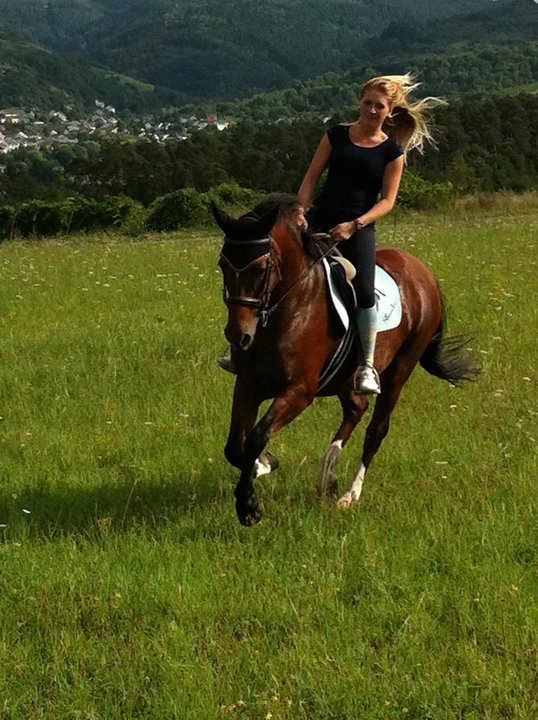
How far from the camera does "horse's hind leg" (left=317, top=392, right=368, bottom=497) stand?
22.3 feet

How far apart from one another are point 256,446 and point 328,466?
94 cm

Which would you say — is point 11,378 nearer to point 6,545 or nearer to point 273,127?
point 6,545

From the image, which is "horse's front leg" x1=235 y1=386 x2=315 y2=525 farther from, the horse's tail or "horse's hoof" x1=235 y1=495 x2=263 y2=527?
the horse's tail

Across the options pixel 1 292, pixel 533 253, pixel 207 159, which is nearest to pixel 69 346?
pixel 1 292

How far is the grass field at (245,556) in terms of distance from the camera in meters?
4.32

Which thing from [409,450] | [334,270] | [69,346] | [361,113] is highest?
[361,113]

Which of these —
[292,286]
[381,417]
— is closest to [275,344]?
[292,286]

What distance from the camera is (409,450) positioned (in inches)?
324

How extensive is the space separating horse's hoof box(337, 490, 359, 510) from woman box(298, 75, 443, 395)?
836 mm

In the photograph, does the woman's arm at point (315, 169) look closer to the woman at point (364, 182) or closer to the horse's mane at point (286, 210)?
the woman at point (364, 182)

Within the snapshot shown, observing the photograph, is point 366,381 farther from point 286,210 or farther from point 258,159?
point 258,159

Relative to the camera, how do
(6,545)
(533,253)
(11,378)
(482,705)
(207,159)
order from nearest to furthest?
(482,705) < (6,545) < (11,378) < (533,253) < (207,159)

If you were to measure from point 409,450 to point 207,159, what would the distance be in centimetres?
6153

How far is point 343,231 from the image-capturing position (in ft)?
21.9
